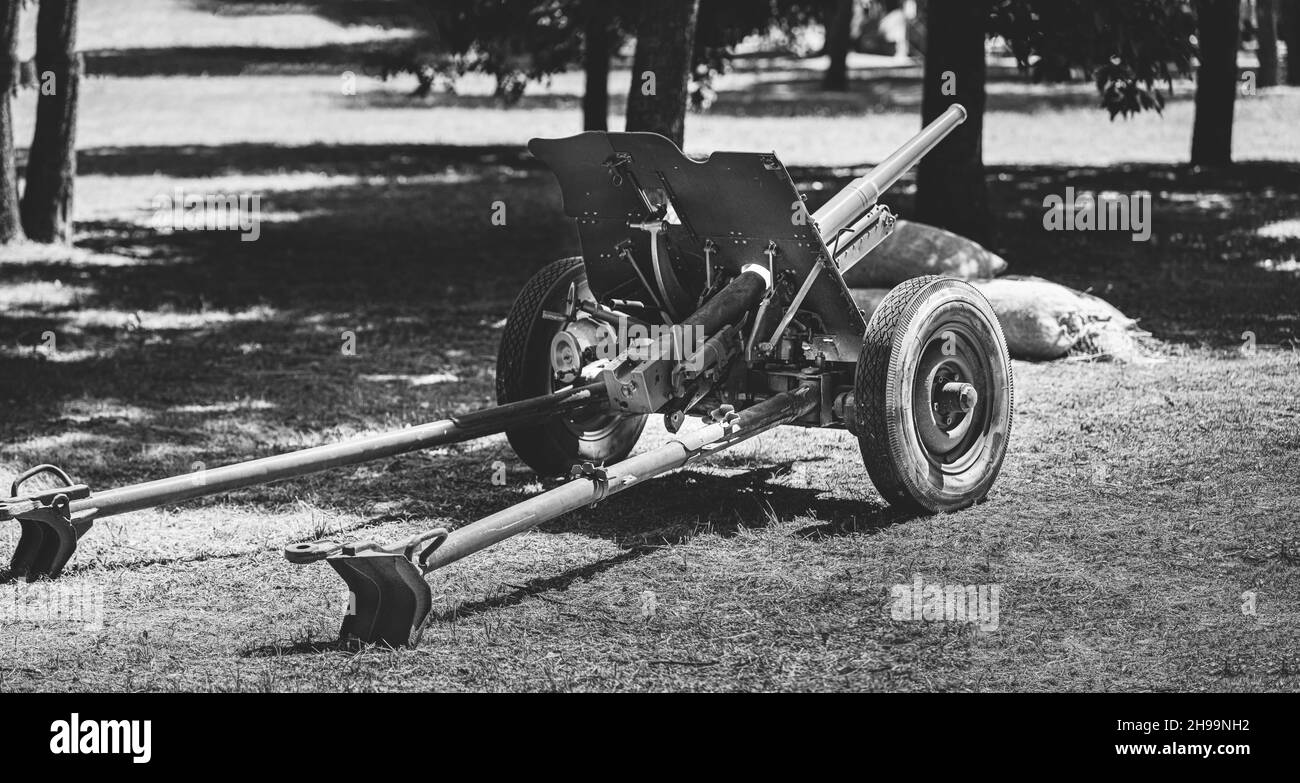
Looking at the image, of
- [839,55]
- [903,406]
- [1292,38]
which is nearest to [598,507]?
[903,406]

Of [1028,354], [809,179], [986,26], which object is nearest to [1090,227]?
[986,26]

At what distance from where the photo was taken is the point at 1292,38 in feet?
115

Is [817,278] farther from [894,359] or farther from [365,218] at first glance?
[365,218]

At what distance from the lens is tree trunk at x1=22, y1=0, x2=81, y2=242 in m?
14.7

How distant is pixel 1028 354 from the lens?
10.2 metres

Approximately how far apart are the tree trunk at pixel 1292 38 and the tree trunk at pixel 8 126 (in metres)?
27.7

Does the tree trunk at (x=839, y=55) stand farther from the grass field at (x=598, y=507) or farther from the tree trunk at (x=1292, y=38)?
the grass field at (x=598, y=507)

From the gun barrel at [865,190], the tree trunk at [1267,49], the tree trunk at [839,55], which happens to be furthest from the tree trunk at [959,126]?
the tree trunk at [839,55]

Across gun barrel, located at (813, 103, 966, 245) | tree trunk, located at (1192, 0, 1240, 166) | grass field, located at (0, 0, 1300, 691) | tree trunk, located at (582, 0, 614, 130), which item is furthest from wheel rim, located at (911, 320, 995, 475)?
tree trunk, located at (1192, 0, 1240, 166)

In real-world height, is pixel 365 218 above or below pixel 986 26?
below

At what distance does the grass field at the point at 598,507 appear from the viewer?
5.21 m

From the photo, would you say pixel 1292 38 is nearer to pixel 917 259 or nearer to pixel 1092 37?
pixel 1092 37

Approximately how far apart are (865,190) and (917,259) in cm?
476

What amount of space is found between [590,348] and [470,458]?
4.37 feet
